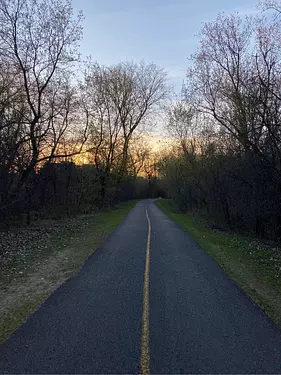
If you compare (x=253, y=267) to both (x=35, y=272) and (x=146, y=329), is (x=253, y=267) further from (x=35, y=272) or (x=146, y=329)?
(x=35, y=272)

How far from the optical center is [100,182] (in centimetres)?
3791

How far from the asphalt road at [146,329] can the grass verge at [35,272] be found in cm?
32

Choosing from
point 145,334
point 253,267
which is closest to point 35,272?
point 145,334

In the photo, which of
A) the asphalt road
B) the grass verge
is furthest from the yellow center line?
the grass verge

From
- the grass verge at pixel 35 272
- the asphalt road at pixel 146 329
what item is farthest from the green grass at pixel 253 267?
the grass verge at pixel 35 272

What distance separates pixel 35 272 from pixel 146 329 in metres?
5.01

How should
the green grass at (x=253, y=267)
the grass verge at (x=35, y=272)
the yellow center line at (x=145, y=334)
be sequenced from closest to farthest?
the yellow center line at (x=145, y=334) < the grass verge at (x=35, y=272) < the green grass at (x=253, y=267)

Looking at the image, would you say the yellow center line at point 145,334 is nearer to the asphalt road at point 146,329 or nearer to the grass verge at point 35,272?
the asphalt road at point 146,329

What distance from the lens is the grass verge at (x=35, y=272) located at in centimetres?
620

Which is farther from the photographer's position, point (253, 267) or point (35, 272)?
point (253, 267)

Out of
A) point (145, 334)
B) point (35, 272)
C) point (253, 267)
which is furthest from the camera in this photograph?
point (253, 267)

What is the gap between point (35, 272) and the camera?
9180 millimetres

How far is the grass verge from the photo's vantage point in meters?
6.20

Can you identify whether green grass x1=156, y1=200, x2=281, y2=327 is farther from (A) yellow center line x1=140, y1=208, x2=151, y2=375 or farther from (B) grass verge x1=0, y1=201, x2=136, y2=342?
(B) grass verge x1=0, y1=201, x2=136, y2=342
